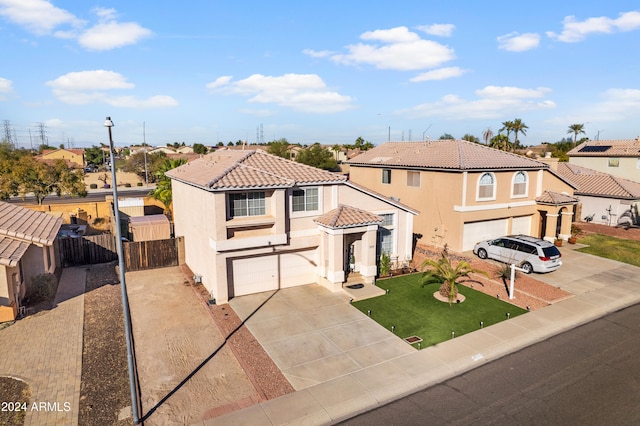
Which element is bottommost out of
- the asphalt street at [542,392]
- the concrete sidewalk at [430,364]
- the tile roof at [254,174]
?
the asphalt street at [542,392]

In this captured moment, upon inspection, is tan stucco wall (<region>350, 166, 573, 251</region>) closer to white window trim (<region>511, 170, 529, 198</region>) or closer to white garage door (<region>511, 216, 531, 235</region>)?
white window trim (<region>511, 170, 529, 198</region>)

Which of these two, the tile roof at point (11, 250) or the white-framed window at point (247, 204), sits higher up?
the white-framed window at point (247, 204)

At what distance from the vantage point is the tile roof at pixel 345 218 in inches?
725

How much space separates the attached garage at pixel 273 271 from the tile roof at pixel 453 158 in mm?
11445

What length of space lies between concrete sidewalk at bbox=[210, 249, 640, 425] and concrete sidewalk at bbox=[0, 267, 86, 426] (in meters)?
4.18

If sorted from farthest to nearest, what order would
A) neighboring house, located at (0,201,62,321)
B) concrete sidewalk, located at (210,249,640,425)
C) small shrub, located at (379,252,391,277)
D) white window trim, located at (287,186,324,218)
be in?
small shrub, located at (379,252,391,277) < white window trim, located at (287,186,324,218) < neighboring house, located at (0,201,62,321) < concrete sidewalk, located at (210,249,640,425)

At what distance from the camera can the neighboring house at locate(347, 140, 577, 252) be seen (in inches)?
985

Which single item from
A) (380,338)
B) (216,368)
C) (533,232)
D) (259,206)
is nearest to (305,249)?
(259,206)

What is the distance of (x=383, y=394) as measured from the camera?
36.8 feet

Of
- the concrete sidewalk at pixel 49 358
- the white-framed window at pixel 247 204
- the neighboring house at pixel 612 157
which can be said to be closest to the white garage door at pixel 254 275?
the white-framed window at pixel 247 204

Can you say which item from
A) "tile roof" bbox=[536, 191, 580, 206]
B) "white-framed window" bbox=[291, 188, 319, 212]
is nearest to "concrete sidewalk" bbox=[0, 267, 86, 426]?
"white-framed window" bbox=[291, 188, 319, 212]

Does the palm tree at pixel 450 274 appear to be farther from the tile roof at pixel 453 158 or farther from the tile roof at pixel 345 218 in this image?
the tile roof at pixel 453 158

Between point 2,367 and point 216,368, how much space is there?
6579 millimetres

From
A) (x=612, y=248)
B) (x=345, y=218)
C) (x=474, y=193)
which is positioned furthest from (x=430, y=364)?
(x=612, y=248)
